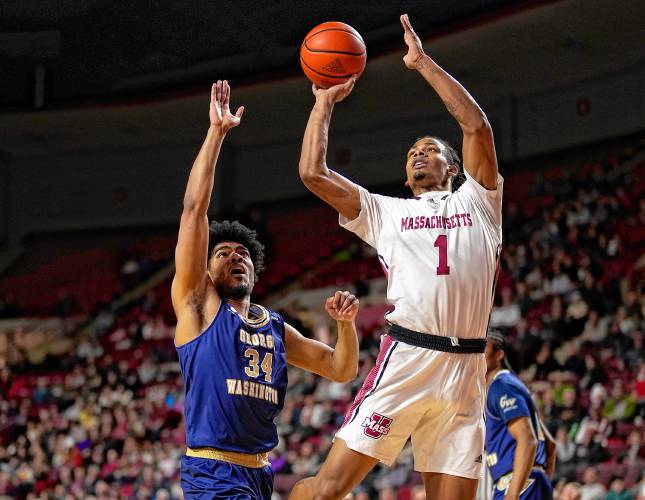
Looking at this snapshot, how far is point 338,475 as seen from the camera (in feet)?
14.2

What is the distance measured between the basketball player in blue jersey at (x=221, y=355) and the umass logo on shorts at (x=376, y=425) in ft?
1.46

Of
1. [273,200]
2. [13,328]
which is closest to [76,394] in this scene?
[13,328]

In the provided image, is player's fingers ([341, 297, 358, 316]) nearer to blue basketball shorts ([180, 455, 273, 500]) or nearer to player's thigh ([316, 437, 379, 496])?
player's thigh ([316, 437, 379, 496])

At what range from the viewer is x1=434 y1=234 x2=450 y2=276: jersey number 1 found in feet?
14.8

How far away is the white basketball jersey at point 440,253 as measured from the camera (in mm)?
4488

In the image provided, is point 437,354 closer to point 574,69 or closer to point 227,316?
point 227,316

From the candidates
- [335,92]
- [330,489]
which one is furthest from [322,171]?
[330,489]

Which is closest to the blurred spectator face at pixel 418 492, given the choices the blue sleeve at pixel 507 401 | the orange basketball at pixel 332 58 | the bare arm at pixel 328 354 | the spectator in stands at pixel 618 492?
the spectator in stands at pixel 618 492

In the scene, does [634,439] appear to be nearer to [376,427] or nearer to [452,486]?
[452,486]

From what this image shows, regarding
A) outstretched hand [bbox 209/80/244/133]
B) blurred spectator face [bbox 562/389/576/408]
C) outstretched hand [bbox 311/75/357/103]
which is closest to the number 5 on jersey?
outstretched hand [bbox 209/80/244/133]

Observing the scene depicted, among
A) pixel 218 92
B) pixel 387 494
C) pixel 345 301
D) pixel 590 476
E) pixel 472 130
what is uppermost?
pixel 218 92

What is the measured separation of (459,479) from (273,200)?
759 inches

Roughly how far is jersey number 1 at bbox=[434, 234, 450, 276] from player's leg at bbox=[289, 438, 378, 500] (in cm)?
89

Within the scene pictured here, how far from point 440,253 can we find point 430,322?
32 centimetres
